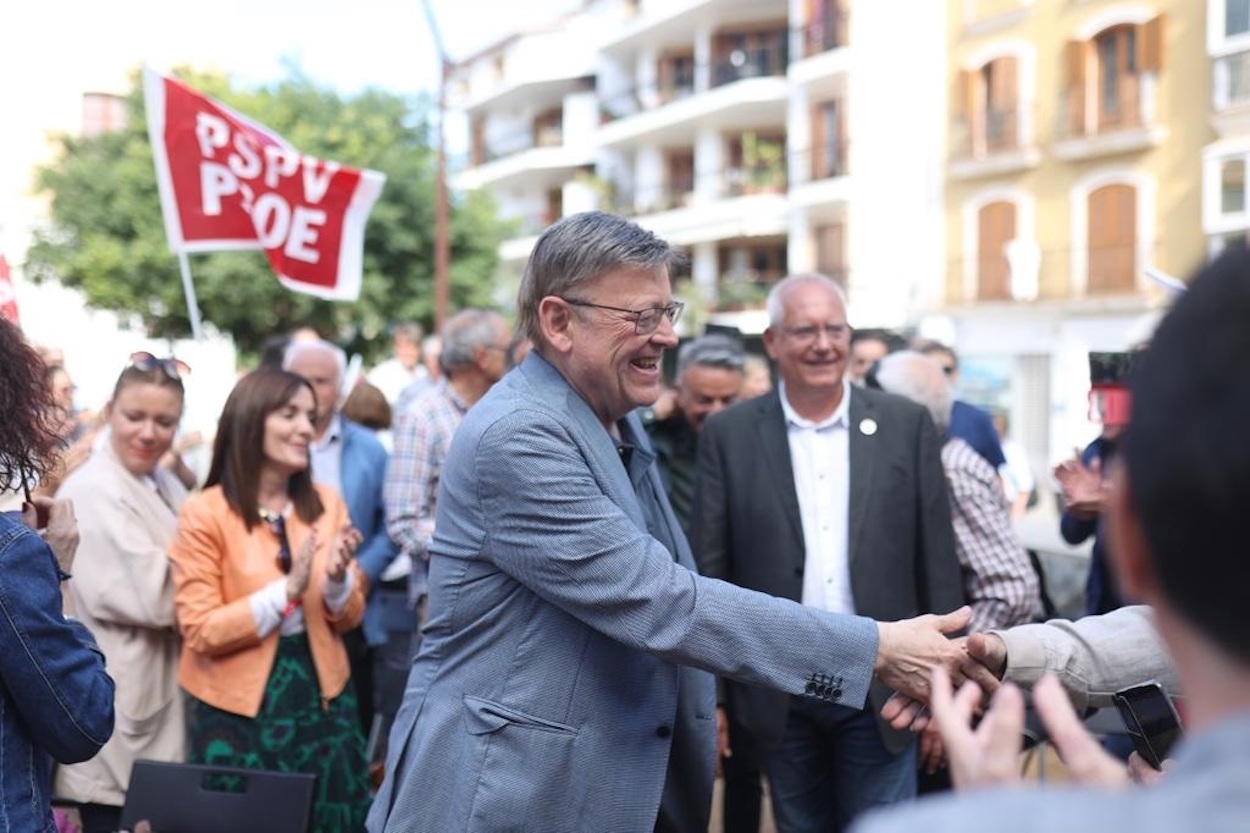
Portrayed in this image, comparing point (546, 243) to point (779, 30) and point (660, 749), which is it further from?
point (779, 30)

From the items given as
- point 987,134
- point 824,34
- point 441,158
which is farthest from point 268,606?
point 824,34

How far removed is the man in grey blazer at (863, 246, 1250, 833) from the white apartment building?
26949 mm

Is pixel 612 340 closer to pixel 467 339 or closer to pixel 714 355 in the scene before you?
pixel 714 355

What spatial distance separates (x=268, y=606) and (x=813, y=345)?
6.11 ft

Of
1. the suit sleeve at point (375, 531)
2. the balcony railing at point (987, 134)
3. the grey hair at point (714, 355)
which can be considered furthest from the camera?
the balcony railing at point (987, 134)

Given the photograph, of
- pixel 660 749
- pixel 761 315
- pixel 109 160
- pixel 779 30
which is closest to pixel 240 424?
pixel 660 749

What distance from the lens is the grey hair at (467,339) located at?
5.86m

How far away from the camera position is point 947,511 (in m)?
4.15

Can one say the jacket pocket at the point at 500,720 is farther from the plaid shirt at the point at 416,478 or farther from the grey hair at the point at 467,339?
the grey hair at the point at 467,339

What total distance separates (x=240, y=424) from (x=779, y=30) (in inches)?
1271

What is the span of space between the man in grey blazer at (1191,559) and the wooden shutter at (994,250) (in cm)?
2726

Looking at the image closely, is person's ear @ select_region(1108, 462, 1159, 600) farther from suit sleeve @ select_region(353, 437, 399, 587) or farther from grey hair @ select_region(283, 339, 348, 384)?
grey hair @ select_region(283, 339, 348, 384)

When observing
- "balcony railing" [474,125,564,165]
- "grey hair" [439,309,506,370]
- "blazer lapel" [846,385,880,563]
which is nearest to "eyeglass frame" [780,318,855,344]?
"blazer lapel" [846,385,880,563]

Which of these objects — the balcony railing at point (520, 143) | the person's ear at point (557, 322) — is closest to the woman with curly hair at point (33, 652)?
the person's ear at point (557, 322)
